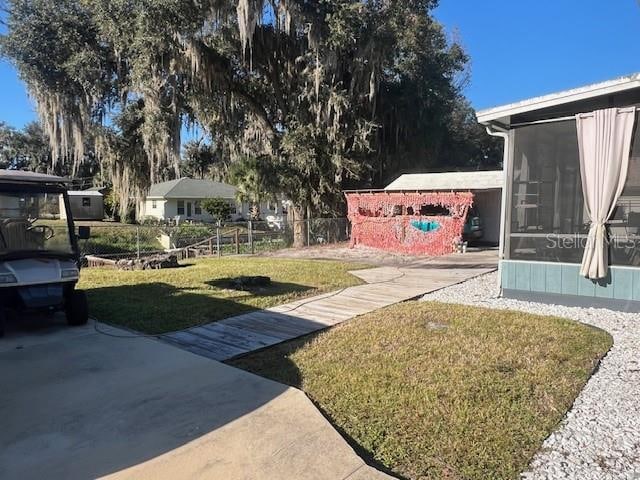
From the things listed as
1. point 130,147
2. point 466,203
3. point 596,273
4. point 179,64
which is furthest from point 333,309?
point 130,147

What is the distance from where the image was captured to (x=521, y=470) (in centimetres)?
272

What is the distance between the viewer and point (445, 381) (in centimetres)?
397

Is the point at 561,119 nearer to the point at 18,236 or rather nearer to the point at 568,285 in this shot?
the point at 568,285

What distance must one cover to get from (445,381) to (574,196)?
13.8 ft

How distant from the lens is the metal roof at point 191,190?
32.2 metres

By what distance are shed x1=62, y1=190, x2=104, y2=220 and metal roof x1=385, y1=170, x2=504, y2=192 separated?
985 inches

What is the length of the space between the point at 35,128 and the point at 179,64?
33.9m

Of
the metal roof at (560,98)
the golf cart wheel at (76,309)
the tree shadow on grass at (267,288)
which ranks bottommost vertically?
the tree shadow on grass at (267,288)

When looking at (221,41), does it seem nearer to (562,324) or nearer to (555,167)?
(555,167)

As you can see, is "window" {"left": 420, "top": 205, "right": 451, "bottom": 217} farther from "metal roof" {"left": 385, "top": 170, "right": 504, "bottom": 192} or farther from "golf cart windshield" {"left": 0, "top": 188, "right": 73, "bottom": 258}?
"golf cart windshield" {"left": 0, "top": 188, "right": 73, "bottom": 258}

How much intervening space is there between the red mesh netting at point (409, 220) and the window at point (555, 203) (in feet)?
24.7

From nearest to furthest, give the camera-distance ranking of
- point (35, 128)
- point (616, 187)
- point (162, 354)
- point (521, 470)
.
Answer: point (521, 470), point (162, 354), point (616, 187), point (35, 128)

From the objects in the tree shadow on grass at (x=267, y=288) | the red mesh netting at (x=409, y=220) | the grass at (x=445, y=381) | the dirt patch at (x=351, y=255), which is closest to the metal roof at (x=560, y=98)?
the grass at (x=445, y=381)

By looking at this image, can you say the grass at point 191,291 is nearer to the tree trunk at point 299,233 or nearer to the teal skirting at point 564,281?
the teal skirting at point 564,281
